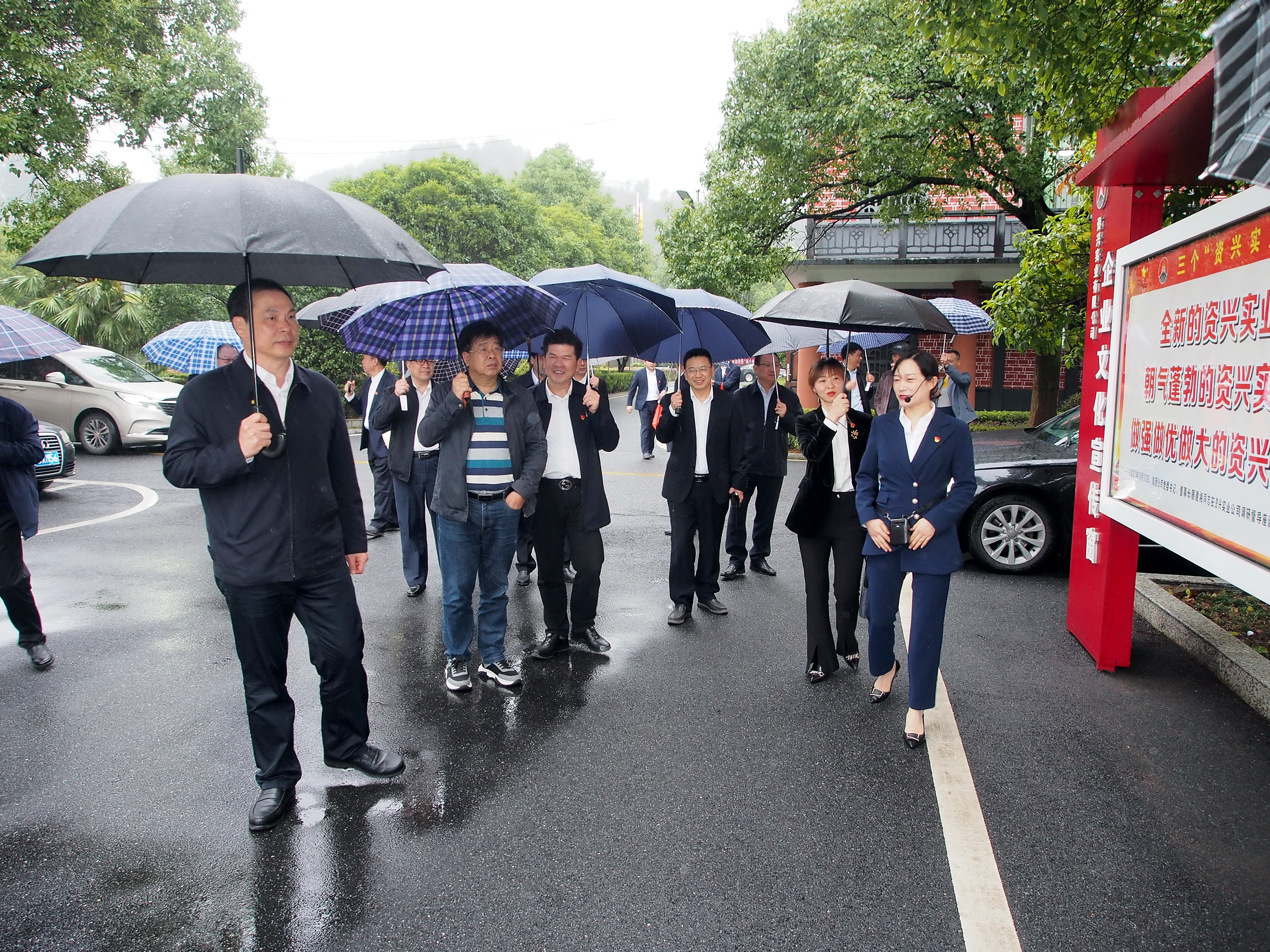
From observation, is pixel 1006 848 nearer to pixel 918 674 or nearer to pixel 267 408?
pixel 918 674

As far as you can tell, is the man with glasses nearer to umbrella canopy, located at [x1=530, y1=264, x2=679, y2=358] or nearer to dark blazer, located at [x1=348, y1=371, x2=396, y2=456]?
umbrella canopy, located at [x1=530, y1=264, x2=679, y2=358]

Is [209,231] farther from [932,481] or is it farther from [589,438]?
[932,481]

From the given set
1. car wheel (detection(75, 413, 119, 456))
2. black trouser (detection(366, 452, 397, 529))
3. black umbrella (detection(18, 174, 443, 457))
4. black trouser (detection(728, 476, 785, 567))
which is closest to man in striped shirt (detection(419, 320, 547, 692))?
black umbrella (detection(18, 174, 443, 457))

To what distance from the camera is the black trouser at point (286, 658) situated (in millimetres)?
3191

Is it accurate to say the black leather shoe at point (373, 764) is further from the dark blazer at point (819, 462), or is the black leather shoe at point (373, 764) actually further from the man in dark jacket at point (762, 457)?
the man in dark jacket at point (762, 457)

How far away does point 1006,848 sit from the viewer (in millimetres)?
2996

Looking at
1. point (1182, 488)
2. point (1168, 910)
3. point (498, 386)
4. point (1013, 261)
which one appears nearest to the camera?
point (1168, 910)

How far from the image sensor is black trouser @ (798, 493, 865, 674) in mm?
4516

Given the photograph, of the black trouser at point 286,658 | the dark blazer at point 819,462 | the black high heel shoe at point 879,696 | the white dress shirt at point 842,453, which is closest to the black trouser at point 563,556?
the dark blazer at point 819,462

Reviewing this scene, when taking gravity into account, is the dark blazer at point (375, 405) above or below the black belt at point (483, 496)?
above

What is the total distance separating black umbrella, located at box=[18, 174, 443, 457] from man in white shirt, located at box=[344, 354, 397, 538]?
330 cm

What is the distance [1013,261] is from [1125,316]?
606 inches

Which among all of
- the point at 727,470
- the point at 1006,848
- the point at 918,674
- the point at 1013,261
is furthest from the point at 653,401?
the point at 1013,261

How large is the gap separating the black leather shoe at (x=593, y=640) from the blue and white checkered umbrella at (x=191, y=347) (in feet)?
16.8
